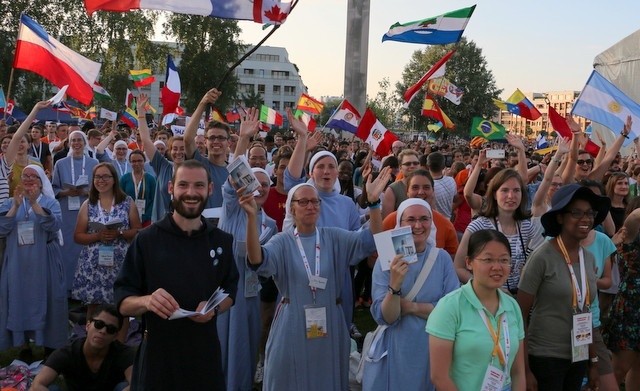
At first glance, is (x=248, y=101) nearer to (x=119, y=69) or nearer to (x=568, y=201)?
(x=119, y=69)

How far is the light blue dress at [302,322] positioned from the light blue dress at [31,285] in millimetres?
2985

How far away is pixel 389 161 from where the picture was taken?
7.82 meters

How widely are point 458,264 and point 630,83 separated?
50.4 ft

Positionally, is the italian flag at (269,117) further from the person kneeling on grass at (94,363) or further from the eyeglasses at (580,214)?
the eyeglasses at (580,214)

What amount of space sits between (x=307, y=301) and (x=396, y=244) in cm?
89

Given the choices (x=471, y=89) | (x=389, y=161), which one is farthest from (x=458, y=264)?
(x=471, y=89)

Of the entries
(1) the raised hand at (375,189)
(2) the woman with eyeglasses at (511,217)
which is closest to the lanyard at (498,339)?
(1) the raised hand at (375,189)

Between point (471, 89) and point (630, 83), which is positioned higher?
point (471, 89)

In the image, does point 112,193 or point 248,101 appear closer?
point 112,193

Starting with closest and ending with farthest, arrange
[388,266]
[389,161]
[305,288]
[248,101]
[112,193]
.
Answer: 1. [388,266]
2. [305,288]
3. [112,193]
4. [389,161]
5. [248,101]

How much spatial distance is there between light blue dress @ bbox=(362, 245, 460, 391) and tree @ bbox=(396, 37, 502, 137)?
2231 inches

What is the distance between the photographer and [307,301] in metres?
4.14

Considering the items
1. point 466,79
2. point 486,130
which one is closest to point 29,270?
point 486,130

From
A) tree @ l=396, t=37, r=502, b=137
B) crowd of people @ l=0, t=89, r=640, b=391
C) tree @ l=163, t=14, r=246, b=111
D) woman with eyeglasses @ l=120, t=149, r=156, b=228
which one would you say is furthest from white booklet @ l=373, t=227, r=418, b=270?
tree @ l=396, t=37, r=502, b=137
